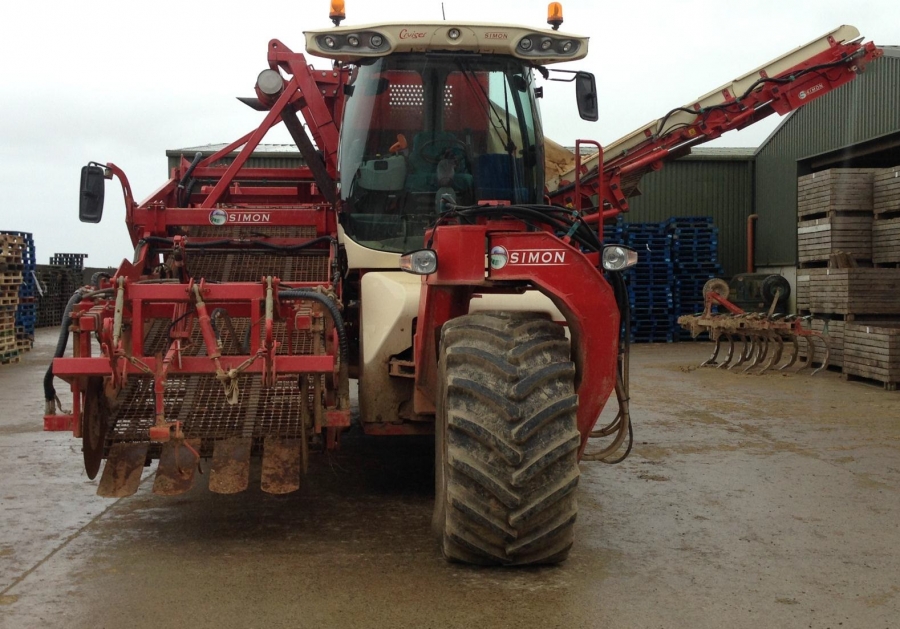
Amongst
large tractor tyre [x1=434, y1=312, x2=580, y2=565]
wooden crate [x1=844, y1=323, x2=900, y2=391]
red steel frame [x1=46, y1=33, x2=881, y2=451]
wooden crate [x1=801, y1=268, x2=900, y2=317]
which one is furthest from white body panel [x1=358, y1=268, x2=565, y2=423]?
wooden crate [x1=801, y1=268, x2=900, y2=317]

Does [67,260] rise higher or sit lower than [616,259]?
higher

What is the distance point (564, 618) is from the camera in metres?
3.91

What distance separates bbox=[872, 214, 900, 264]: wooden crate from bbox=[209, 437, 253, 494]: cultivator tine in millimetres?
10891

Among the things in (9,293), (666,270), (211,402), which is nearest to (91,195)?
(211,402)

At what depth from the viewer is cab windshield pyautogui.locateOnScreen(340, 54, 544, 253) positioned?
592 centimetres

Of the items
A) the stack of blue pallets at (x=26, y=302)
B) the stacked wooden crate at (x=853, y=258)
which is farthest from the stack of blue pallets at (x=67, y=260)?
the stacked wooden crate at (x=853, y=258)

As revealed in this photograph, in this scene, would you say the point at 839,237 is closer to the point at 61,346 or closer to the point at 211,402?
the point at 211,402

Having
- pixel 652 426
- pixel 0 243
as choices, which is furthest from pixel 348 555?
pixel 0 243

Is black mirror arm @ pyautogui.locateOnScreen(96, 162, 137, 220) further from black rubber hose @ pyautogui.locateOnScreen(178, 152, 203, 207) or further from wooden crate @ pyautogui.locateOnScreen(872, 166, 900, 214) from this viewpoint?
wooden crate @ pyautogui.locateOnScreen(872, 166, 900, 214)

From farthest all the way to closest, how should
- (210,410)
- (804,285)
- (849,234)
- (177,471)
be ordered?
1. (804,285)
2. (849,234)
3. (210,410)
4. (177,471)

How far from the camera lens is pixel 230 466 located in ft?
16.1

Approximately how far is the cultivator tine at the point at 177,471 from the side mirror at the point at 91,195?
3.00 m

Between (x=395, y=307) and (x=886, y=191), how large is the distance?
10395mm

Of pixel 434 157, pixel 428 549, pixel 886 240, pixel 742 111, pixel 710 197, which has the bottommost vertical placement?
pixel 428 549
